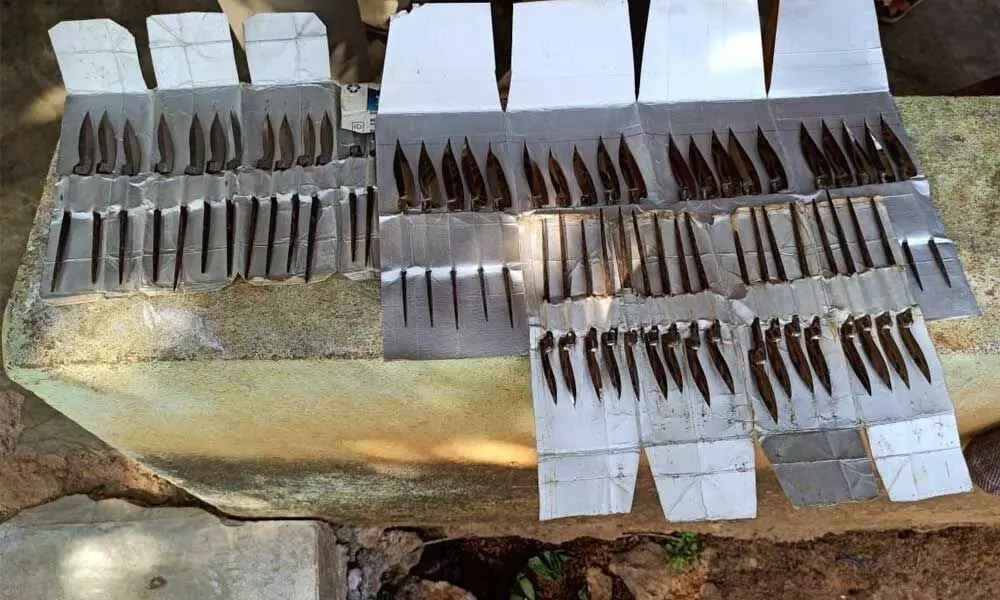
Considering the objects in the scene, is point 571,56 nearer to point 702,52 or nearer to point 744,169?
point 702,52

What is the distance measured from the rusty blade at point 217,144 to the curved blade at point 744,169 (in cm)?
119

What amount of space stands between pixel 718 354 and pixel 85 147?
4.96ft

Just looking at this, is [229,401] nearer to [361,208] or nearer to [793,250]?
[361,208]

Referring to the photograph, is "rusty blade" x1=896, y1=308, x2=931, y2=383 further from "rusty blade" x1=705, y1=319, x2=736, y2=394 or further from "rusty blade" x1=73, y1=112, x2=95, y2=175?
"rusty blade" x1=73, y1=112, x2=95, y2=175

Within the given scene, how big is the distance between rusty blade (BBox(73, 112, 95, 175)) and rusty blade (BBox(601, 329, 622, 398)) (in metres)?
1.15

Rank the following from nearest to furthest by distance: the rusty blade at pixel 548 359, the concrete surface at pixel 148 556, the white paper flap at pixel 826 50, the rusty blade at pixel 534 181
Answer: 1. the rusty blade at pixel 548 359
2. the rusty blade at pixel 534 181
3. the white paper flap at pixel 826 50
4. the concrete surface at pixel 148 556

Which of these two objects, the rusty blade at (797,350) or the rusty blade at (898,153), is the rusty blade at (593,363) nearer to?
the rusty blade at (797,350)

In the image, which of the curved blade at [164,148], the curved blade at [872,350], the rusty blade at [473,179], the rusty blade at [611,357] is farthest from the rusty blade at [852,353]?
the curved blade at [164,148]

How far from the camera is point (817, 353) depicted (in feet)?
5.43

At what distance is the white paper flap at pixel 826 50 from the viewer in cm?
183

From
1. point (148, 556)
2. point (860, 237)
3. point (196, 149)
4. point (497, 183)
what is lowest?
point (148, 556)

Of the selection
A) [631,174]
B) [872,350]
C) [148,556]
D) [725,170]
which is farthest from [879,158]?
[148,556]

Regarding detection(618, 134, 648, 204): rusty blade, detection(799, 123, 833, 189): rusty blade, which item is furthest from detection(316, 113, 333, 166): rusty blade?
detection(799, 123, 833, 189): rusty blade

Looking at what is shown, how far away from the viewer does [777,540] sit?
2.96 m
